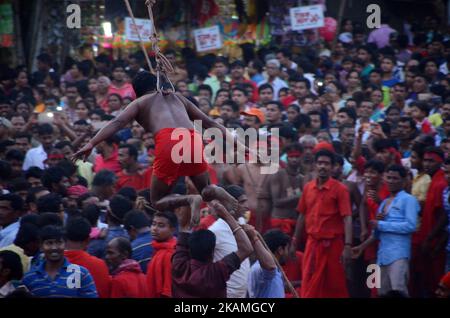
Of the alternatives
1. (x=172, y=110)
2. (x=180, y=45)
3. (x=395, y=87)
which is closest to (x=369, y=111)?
(x=395, y=87)

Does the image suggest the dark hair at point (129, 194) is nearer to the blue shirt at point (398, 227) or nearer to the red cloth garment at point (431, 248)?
the blue shirt at point (398, 227)

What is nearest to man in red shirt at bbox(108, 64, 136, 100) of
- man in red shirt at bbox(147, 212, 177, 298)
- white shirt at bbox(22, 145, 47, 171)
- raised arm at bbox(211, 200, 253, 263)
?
white shirt at bbox(22, 145, 47, 171)

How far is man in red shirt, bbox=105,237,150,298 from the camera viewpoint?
23.3 feet

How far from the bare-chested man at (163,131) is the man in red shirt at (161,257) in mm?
339

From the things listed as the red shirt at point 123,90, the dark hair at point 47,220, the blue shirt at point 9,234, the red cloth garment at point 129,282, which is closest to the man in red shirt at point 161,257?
the red cloth garment at point 129,282

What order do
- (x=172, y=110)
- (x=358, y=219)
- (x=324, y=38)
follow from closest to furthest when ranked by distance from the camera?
(x=172, y=110) → (x=358, y=219) → (x=324, y=38)

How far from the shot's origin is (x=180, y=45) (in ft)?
56.7

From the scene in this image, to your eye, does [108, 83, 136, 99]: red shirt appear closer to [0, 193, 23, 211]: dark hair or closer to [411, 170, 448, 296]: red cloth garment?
[0, 193, 23, 211]: dark hair

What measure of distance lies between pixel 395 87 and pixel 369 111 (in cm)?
81

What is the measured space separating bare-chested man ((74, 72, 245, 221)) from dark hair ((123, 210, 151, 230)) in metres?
0.64

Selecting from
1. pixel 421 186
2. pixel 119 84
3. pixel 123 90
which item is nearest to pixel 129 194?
pixel 421 186

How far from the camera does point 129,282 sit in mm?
7105

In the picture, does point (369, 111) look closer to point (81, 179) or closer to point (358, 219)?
point (358, 219)

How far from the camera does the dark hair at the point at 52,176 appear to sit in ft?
30.2
